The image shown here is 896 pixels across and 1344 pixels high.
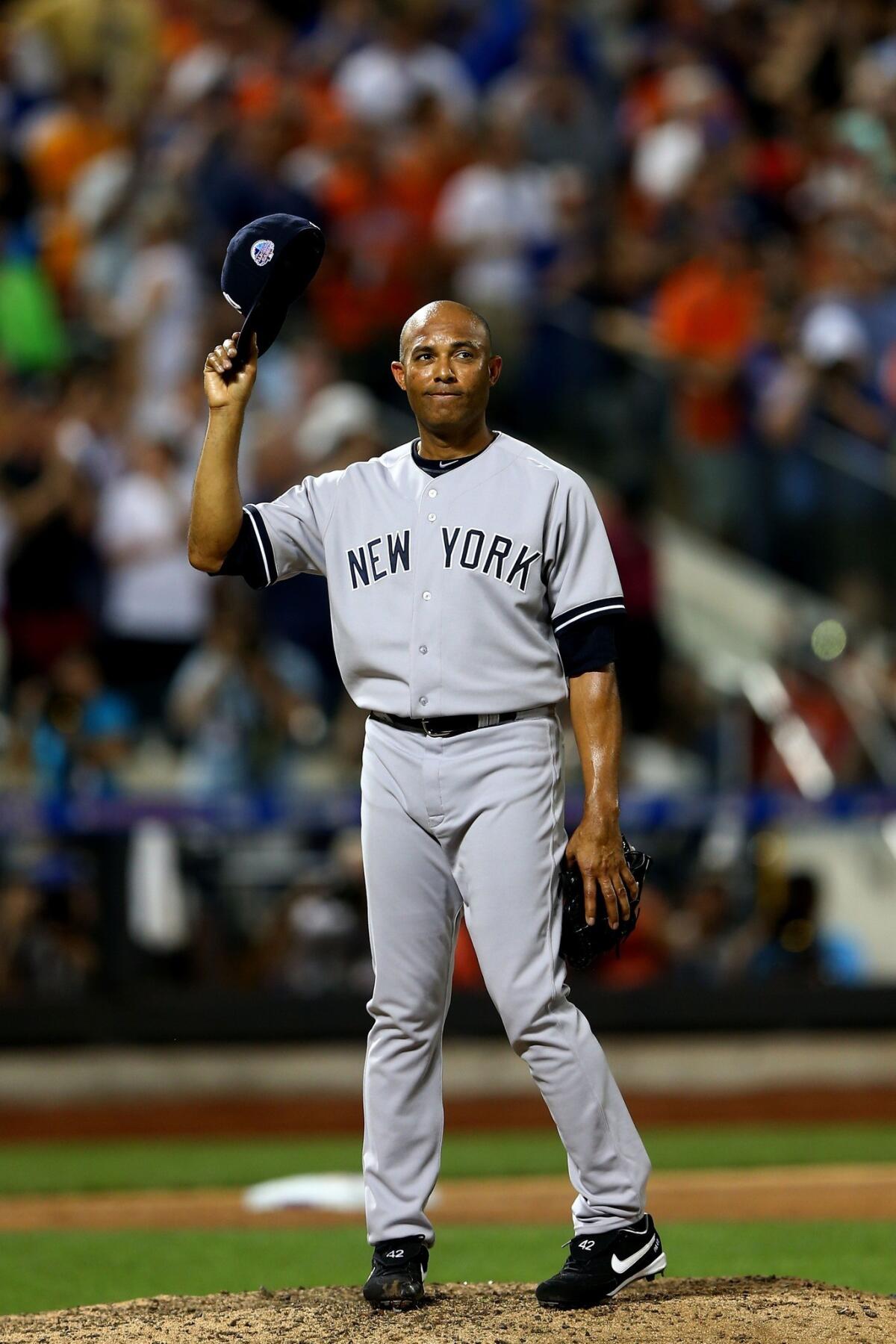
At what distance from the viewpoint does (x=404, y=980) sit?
395 cm

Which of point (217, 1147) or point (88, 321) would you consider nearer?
point (217, 1147)

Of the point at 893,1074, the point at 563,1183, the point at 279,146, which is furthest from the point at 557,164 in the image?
the point at 563,1183

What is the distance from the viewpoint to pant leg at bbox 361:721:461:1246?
396 cm

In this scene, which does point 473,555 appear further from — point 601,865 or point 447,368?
point 601,865

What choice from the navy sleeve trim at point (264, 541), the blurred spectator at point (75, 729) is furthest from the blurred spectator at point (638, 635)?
the navy sleeve trim at point (264, 541)

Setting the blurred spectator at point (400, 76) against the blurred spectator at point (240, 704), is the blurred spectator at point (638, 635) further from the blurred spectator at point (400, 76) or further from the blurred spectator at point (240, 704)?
the blurred spectator at point (400, 76)

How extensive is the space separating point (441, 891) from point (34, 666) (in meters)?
5.52

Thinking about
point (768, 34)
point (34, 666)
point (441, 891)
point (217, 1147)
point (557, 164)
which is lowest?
point (217, 1147)

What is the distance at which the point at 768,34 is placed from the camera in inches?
504

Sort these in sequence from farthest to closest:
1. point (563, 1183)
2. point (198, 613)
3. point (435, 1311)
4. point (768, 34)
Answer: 1. point (768, 34)
2. point (198, 613)
3. point (563, 1183)
4. point (435, 1311)

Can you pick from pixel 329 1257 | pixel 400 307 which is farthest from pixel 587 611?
pixel 400 307

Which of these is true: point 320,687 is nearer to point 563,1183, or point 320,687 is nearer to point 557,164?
point 563,1183

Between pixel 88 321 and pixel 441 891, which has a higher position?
pixel 88 321

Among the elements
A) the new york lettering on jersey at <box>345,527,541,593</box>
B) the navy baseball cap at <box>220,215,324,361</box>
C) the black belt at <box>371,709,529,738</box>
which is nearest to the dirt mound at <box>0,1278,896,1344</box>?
the black belt at <box>371,709,529,738</box>
